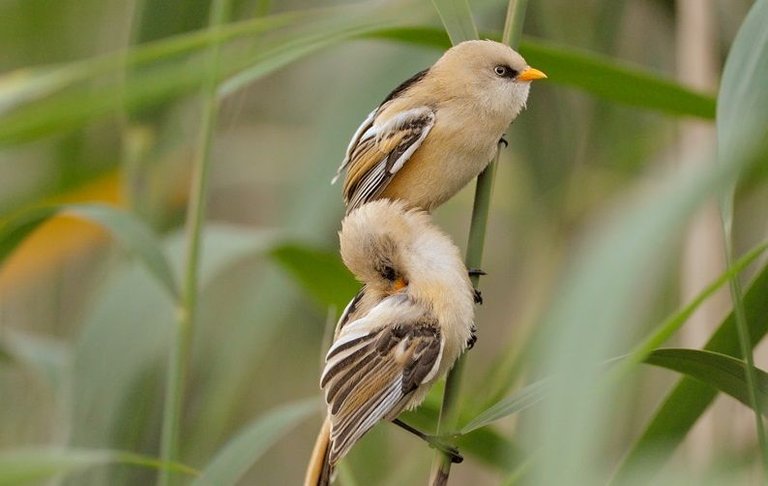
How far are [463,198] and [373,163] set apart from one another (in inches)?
53.5

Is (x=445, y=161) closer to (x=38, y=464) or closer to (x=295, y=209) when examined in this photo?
(x=38, y=464)

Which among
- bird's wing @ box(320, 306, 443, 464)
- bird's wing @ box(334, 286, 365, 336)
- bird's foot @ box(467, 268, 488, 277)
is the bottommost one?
bird's wing @ box(320, 306, 443, 464)

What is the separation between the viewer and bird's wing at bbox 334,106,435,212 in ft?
4.13

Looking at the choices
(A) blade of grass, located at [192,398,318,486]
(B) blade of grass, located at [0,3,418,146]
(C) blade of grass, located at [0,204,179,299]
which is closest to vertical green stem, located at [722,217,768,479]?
(B) blade of grass, located at [0,3,418,146]

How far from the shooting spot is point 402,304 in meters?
1.12

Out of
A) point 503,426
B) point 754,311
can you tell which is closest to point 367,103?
point 503,426

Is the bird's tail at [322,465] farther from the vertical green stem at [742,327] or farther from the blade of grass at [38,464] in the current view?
the vertical green stem at [742,327]

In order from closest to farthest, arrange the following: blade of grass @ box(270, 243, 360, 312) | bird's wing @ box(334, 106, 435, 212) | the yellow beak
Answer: the yellow beak, bird's wing @ box(334, 106, 435, 212), blade of grass @ box(270, 243, 360, 312)

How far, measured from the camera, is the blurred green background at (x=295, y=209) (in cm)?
128

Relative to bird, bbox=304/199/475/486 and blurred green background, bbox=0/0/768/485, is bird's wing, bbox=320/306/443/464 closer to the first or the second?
bird, bbox=304/199/475/486

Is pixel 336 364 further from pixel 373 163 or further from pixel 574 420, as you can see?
pixel 574 420

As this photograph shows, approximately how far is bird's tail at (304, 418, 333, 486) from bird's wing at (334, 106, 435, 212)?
0.95 feet

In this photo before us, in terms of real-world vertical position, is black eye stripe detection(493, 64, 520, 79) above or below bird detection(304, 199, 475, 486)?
above

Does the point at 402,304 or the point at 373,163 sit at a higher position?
the point at 373,163
